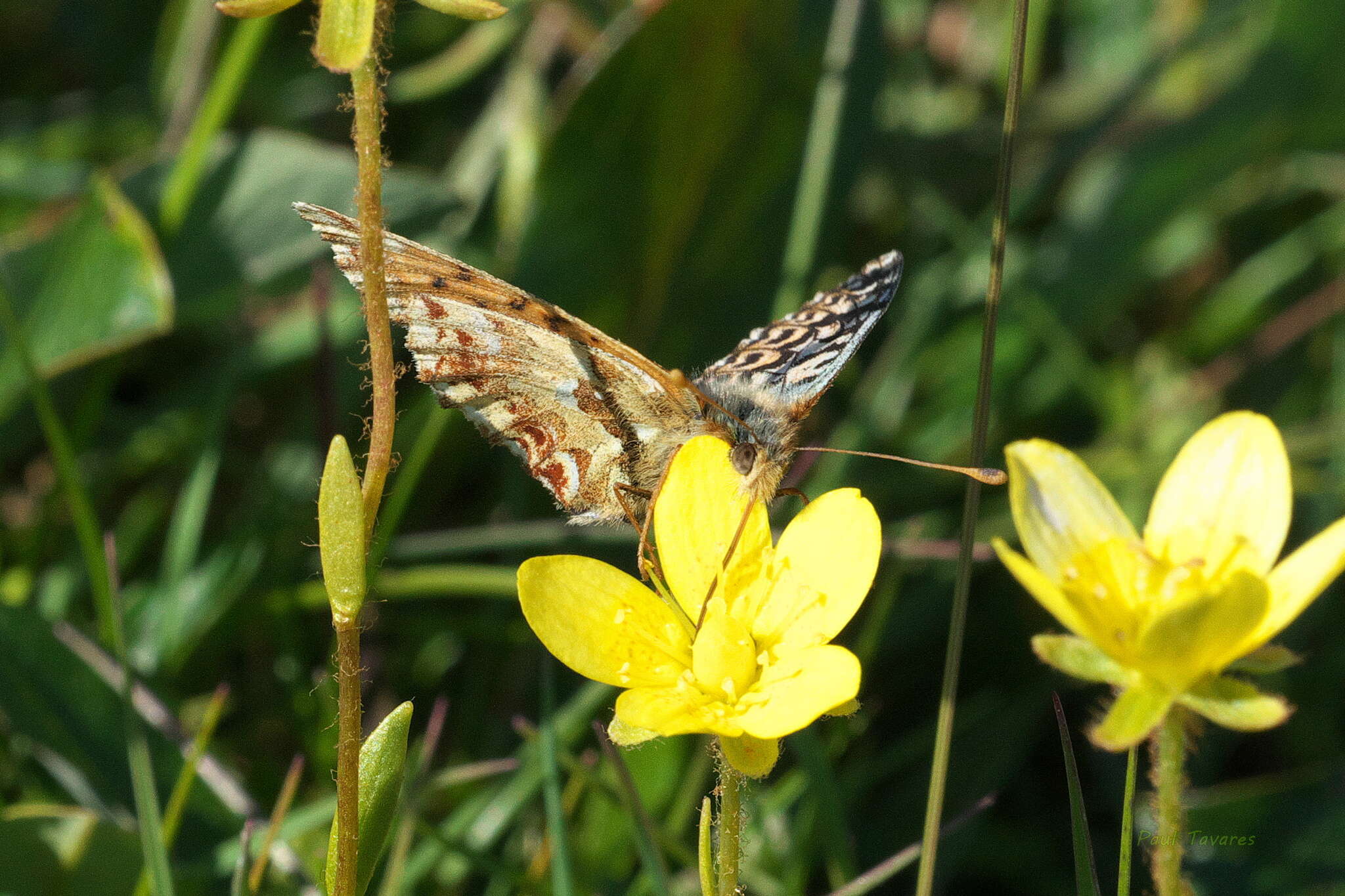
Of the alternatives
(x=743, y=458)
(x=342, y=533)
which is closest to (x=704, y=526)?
(x=743, y=458)

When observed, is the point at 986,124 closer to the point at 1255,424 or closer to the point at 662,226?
the point at 662,226

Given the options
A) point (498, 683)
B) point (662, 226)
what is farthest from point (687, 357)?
point (498, 683)

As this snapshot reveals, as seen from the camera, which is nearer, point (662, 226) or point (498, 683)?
point (498, 683)

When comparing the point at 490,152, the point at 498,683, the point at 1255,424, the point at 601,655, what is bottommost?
the point at 498,683

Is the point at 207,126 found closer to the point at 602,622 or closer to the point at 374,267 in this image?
the point at 374,267

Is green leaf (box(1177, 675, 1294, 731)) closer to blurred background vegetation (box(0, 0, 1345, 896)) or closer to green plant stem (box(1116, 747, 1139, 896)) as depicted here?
green plant stem (box(1116, 747, 1139, 896))

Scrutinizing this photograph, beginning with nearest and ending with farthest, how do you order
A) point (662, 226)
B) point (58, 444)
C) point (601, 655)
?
point (601, 655) < point (58, 444) < point (662, 226)

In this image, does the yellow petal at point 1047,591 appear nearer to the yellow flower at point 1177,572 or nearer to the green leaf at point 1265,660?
the yellow flower at point 1177,572
